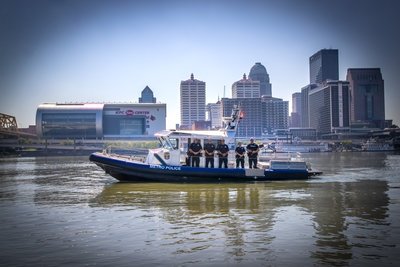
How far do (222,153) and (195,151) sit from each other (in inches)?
62.9

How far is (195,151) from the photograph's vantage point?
22.1 m

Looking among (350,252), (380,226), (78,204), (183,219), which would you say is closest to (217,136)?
(78,204)

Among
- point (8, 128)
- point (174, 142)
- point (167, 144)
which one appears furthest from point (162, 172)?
point (8, 128)

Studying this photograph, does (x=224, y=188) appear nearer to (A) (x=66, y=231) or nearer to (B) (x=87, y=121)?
(A) (x=66, y=231)

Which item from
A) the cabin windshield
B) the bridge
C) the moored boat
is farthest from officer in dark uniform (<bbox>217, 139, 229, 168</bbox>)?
the bridge

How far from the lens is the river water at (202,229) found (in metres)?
7.87

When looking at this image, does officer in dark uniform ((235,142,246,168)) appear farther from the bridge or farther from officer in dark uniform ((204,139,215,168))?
the bridge

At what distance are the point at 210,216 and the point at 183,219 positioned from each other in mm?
939

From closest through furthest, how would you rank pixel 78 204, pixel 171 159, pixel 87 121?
1. pixel 78 204
2. pixel 171 159
3. pixel 87 121

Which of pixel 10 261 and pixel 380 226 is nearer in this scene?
pixel 10 261

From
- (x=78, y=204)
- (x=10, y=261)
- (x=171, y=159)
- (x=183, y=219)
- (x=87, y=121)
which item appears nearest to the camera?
(x=10, y=261)

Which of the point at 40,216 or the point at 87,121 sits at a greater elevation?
the point at 87,121

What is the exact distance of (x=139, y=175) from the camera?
22297 millimetres

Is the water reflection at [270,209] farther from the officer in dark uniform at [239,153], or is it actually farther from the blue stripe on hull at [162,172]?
the officer in dark uniform at [239,153]
